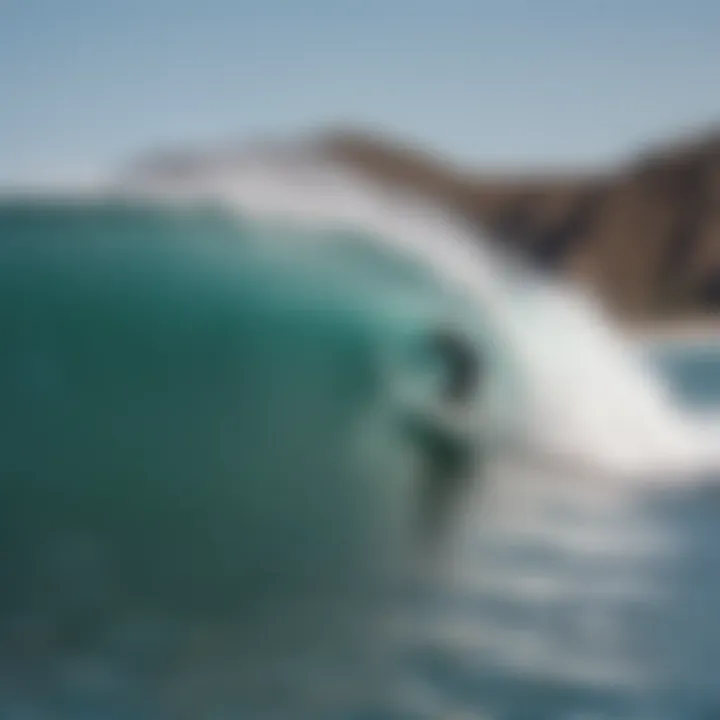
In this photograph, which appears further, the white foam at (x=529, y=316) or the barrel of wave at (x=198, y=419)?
the white foam at (x=529, y=316)

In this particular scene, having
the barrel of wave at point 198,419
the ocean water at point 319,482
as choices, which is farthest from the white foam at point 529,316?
the barrel of wave at point 198,419

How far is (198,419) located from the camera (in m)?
8.20

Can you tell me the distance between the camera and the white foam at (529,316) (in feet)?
30.5

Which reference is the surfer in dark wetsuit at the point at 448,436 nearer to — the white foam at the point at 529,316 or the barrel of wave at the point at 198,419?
the barrel of wave at the point at 198,419

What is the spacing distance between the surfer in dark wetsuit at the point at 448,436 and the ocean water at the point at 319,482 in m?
0.08

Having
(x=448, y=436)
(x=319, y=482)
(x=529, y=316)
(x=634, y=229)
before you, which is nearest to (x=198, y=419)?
(x=319, y=482)

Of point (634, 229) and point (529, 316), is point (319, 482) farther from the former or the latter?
point (634, 229)

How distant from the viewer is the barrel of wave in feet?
19.0

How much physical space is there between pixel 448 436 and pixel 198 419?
1.61 m

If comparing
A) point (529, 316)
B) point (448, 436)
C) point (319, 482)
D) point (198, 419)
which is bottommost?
point (319, 482)

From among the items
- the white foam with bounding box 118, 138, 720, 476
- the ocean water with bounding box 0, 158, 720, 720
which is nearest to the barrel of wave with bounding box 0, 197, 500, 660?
the ocean water with bounding box 0, 158, 720, 720

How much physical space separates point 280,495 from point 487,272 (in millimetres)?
3945

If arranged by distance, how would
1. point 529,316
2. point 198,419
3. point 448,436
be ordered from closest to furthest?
point 198,419
point 448,436
point 529,316

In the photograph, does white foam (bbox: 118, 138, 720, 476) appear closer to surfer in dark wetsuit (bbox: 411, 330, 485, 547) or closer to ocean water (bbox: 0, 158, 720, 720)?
ocean water (bbox: 0, 158, 720, 720)
